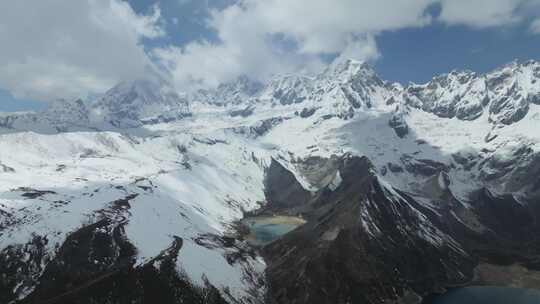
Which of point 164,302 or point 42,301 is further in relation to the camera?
point 164,302

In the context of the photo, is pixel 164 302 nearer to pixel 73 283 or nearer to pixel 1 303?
pixel 73 283

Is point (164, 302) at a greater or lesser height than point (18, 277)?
lesser

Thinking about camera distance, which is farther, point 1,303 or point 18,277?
point 18,277

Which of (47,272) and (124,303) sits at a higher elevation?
(47,272)

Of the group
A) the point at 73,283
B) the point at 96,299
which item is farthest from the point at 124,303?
the point at 73,283

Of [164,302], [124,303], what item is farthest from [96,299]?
[164,302]

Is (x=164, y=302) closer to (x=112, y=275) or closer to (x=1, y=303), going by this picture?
(x=112, y=275)

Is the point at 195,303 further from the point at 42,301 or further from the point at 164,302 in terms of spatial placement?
the point at 42,301
